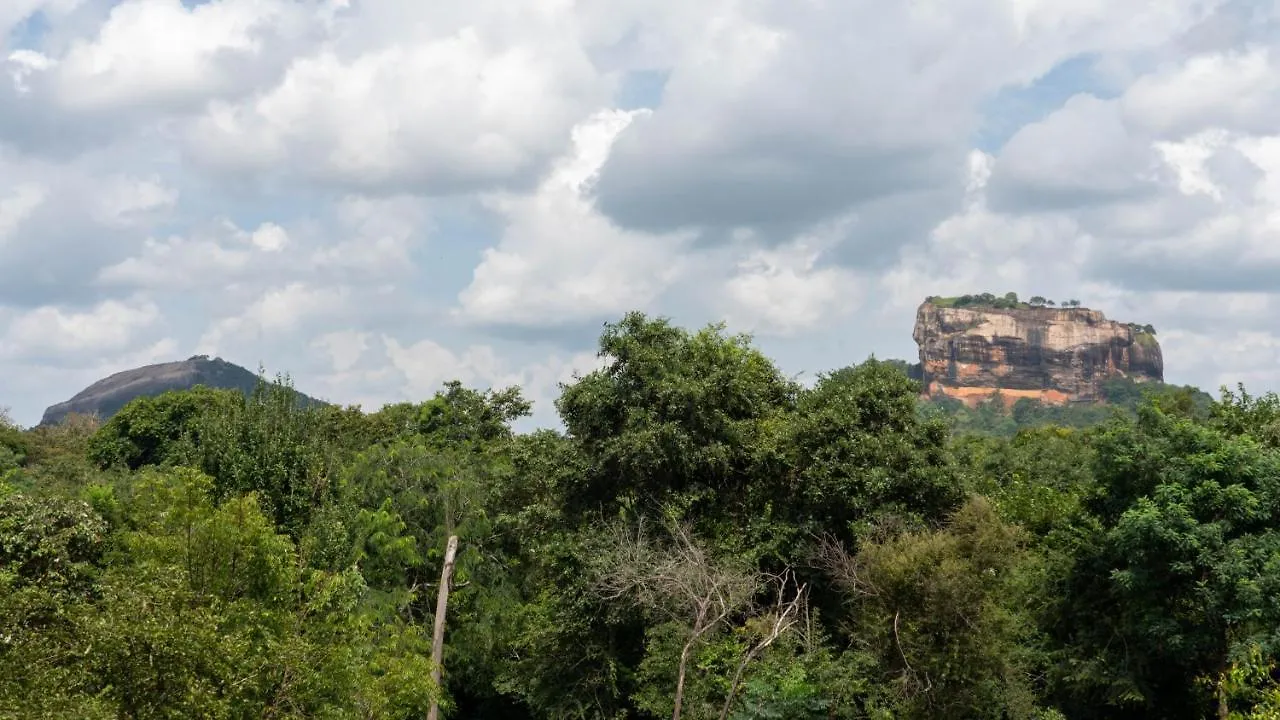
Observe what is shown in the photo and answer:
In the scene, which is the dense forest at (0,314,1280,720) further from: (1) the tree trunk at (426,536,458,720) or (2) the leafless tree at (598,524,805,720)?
(1) the tree trunk at (426,536,458,720)

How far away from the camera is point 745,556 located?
25.0 metres

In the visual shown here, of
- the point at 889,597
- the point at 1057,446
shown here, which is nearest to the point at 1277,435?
the point at 889,597

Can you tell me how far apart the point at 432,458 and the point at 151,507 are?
16883 mm

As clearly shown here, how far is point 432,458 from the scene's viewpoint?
3688cm

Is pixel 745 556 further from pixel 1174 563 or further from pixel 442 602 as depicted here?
pixel 442 602

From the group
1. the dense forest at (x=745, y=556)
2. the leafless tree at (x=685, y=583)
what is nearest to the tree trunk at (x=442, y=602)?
the dense forest at (x=745, y=556)

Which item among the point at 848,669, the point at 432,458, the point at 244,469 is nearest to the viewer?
the point at 848,669

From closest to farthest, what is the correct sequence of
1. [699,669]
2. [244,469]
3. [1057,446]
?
[699,669] → [244,469] → [1057,446]

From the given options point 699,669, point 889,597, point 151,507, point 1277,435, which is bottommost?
point 699,669

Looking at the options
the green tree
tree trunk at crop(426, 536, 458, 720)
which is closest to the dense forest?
the green tree

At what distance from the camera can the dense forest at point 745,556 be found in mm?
18750

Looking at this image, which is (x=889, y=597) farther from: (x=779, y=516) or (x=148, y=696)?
(x=148, y=696)

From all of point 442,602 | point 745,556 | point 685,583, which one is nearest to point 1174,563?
point 745,556

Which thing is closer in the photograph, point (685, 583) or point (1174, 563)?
point (1174, 563)
